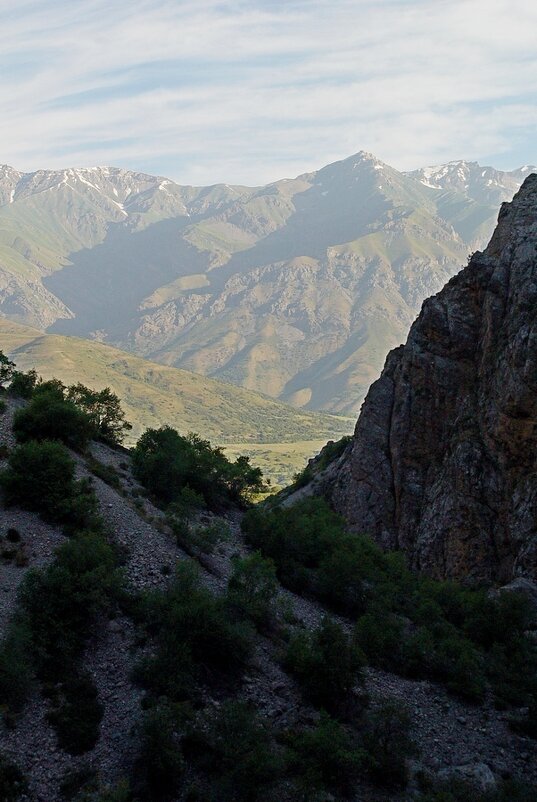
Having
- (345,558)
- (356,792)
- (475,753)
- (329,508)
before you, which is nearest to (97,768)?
(356,792)

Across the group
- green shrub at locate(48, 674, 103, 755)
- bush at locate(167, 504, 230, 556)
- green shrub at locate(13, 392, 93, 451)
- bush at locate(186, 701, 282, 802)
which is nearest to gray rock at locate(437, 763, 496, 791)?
bush at locate(186, 701, 282, 802)

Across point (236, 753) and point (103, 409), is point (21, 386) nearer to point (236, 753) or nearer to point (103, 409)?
point (103, 409)

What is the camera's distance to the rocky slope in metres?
30.8

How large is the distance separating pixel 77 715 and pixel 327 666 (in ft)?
46.6

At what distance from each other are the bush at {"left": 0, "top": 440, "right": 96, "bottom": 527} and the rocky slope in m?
1.37

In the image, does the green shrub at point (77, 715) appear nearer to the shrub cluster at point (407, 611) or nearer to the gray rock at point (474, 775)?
the gray rock at point (474, 775)

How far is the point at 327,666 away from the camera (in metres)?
39.2

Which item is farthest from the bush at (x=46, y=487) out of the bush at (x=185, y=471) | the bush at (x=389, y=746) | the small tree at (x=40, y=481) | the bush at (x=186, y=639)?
the bush at (x=389, y=746)

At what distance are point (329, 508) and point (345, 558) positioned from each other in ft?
99.4

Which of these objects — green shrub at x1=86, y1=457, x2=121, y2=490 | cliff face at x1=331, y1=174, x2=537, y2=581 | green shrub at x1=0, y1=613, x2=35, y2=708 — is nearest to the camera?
green shrub at x1=0, y1=613, x2=35, y2=708

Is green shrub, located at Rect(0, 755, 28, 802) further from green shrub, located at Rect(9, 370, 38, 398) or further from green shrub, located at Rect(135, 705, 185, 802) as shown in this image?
green shrub, located at Rect(9, 370, 38, 398)

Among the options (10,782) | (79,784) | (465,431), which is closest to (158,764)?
(79,784)

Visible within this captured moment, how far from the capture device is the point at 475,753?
38688 millimetres

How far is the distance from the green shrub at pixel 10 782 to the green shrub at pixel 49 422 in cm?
3455
